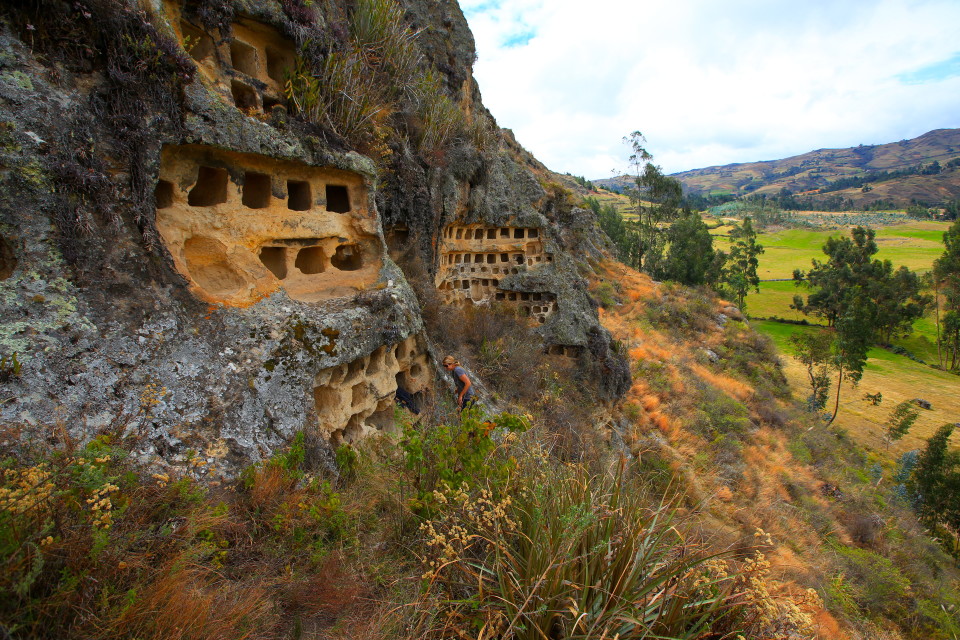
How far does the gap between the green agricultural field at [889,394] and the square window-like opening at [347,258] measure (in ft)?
97.2

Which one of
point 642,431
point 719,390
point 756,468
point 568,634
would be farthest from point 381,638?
point 719,390

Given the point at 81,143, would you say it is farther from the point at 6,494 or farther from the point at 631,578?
the point at 631,578

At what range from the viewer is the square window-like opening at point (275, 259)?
614 centimetres

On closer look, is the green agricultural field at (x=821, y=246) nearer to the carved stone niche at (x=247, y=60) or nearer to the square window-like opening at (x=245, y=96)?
the carved stone niche at (x=247, y=60)

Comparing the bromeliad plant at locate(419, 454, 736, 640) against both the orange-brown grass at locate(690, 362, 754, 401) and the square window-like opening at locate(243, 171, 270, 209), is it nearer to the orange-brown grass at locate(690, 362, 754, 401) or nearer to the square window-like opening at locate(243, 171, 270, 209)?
the square window-like opening at locate(243, 171, 270, 209)

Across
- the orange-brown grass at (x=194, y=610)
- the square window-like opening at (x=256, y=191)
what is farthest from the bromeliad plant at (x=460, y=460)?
the square window-like opening at (x=256, y=191)

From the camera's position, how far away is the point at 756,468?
1330 centimetres

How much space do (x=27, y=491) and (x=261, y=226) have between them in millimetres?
4064

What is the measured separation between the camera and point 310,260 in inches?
263

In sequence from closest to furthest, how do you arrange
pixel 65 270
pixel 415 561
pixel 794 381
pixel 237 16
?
pixel 415 561 → pixel 65 270 → pixel 237 16 → pixel 794 381

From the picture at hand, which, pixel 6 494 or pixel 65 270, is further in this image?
pixel 65 270

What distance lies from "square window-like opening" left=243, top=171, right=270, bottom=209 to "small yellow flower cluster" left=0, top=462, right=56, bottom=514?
424 centimetres

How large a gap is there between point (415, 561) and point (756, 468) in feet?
44.0

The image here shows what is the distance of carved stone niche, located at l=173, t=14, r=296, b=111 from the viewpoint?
5648mm
